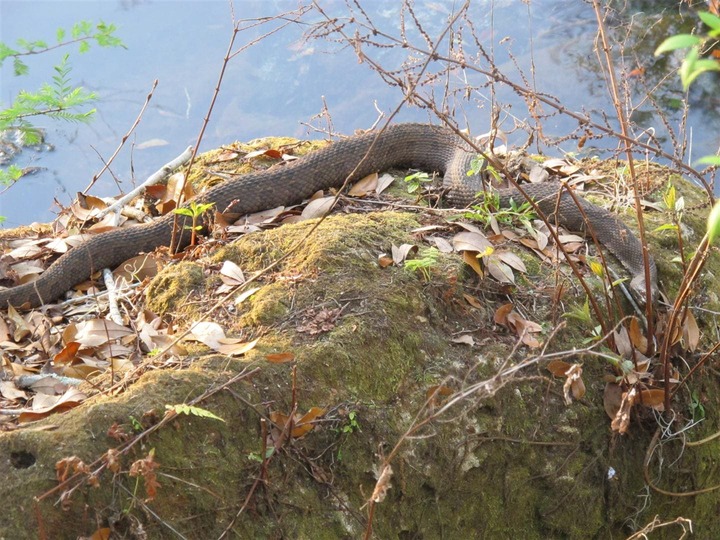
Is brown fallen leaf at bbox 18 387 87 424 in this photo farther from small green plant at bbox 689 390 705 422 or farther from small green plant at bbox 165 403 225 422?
small green plant at bbox 689 390 705 422

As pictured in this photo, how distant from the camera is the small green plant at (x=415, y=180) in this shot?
17.2 ft

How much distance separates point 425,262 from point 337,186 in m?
1.73

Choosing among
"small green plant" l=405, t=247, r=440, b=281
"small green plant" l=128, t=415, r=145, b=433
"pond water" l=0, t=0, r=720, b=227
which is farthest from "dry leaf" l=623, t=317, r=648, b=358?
"pond water" l=0, t=0, r=720, b=227

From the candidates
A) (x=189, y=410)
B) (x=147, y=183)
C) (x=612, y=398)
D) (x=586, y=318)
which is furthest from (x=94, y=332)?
(x=612, y=398)

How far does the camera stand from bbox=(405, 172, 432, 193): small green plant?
5242 millimetres

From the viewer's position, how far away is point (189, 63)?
11.0 metres

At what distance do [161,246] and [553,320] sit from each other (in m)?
2.36

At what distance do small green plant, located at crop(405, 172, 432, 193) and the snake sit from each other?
0.63 feet

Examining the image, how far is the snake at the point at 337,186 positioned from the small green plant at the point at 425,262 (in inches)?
24.0

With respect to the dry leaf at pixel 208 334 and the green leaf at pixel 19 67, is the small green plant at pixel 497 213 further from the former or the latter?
Result: the green leaf at pixel 19 67

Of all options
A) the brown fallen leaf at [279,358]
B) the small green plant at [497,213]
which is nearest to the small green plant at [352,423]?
the brown fallen leaf at [279,358]

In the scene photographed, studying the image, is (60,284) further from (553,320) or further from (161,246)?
(553,320)

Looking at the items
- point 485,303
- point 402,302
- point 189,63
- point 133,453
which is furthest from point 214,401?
point 189,63

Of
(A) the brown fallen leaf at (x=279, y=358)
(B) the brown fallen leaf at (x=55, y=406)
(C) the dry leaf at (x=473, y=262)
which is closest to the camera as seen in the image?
(B) the brown fallen leaf at (x=55, y=406)
